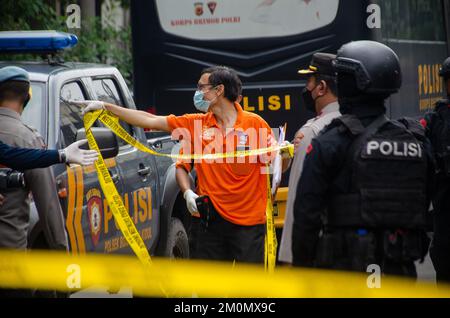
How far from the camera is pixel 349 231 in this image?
5449 millimetres

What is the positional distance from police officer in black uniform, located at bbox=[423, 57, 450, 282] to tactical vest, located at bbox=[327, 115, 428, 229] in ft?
7.20

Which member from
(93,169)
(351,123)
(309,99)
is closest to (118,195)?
(93,169)

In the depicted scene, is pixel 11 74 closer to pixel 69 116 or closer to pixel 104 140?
pixel 104 140

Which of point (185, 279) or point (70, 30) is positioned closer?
point (185, 279)

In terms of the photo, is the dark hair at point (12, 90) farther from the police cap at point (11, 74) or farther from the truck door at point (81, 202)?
the truck door at point (81, 202)

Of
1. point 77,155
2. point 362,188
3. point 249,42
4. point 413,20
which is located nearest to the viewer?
point 362,188

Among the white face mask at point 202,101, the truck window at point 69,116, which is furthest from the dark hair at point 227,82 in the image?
the truck window at point 69,116

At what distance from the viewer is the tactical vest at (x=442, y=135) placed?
7.74 metres

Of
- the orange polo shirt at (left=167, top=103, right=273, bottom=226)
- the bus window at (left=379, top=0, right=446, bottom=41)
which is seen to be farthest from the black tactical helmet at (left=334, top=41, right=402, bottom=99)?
the bus window at (left=379, top=0, right=446, bottom=41)

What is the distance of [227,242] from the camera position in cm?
787

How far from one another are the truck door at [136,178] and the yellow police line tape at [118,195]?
556 millimetres

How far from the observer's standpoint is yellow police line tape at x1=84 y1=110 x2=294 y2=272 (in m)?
7.83

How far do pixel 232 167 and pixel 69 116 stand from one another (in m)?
1.34
